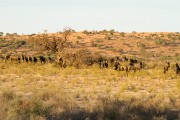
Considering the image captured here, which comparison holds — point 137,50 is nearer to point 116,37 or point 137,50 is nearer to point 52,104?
point 116,37

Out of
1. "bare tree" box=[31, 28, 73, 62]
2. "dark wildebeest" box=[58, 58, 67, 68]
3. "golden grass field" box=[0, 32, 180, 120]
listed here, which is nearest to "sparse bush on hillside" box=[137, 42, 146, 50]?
"golden grass field" box=[0, 32, 180, 120]

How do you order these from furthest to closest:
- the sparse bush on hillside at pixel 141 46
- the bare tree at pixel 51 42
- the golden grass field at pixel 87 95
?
the sparse bush on hillside at pixel 141 46 < the bare tree at pixel 51 42 < the golden grass field at pixel 87 95

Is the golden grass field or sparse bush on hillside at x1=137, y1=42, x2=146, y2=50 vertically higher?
the golden grass field

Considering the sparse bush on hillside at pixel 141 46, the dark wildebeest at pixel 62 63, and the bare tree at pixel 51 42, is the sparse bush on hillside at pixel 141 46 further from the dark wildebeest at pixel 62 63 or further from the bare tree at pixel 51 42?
the dark wildebeest at pixel 62 63

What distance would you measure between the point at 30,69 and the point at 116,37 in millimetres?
43864

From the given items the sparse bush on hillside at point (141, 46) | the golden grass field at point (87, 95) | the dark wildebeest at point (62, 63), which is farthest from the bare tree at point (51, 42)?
the sparse bush on hillside at point (141, 46)

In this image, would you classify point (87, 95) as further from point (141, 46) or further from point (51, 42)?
point (141, 46)

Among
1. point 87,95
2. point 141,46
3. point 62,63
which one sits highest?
point 87,95

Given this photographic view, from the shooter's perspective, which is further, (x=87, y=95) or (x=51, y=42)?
(x=51, y=42)

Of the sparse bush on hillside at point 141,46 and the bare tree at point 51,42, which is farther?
the sparse bush on hillside at point 141,46

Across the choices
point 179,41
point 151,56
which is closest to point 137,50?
point 151,56

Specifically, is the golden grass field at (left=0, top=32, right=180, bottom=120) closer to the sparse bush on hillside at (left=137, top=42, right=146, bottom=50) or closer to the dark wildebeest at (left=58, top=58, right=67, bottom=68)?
the dark wildebeest at (left=58, top=58, right=67, bottom=68)

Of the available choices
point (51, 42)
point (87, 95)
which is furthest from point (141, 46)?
point (87, 95)

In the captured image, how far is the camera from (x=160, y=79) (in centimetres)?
2727
